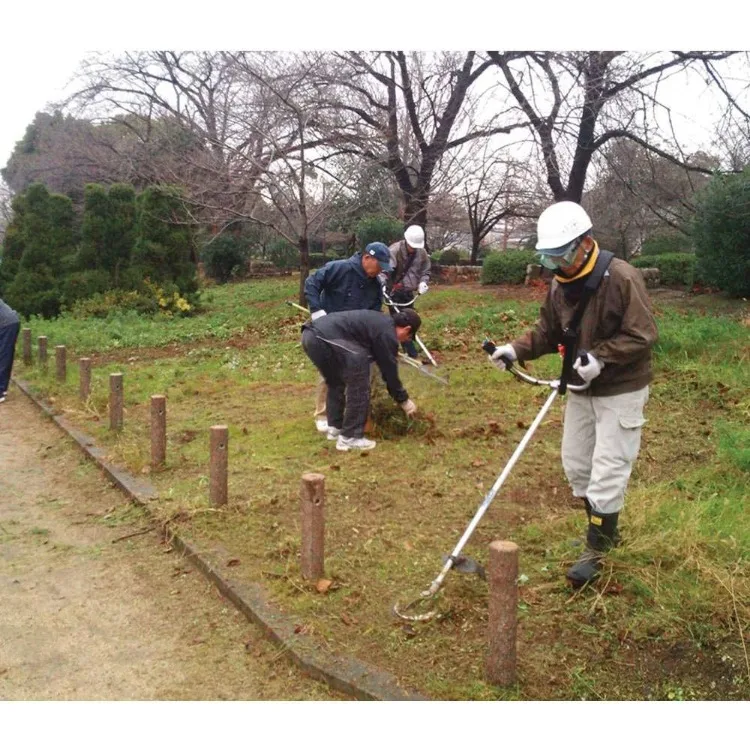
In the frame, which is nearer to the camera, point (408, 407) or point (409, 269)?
point (408, 407)

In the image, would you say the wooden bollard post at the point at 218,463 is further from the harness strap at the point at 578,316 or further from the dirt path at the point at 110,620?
the harness strap at the point at 578,316

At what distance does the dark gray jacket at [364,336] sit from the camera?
612cm

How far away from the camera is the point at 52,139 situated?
30.2 m

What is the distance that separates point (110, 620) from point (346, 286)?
3527 mm

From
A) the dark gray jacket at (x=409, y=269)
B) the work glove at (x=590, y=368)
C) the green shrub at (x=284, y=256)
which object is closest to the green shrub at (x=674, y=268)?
the dark gray jacket at (x=409, y=269)

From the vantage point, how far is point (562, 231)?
3498mm

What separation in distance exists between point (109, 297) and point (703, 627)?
16.0 m

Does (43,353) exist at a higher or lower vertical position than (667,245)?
lower

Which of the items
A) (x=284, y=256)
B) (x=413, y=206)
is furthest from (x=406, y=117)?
(x=284, y=256)

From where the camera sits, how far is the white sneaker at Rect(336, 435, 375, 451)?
6.27 metres

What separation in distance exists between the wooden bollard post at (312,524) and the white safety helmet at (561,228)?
1.61 metres

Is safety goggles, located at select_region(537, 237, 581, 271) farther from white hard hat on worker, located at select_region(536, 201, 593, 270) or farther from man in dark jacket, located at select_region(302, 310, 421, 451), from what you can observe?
man in dark jacket, located at select_region(302, 310, 421, 451)

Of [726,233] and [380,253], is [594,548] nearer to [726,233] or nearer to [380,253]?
[380,253]

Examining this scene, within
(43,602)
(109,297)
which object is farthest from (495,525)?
(109,297)
